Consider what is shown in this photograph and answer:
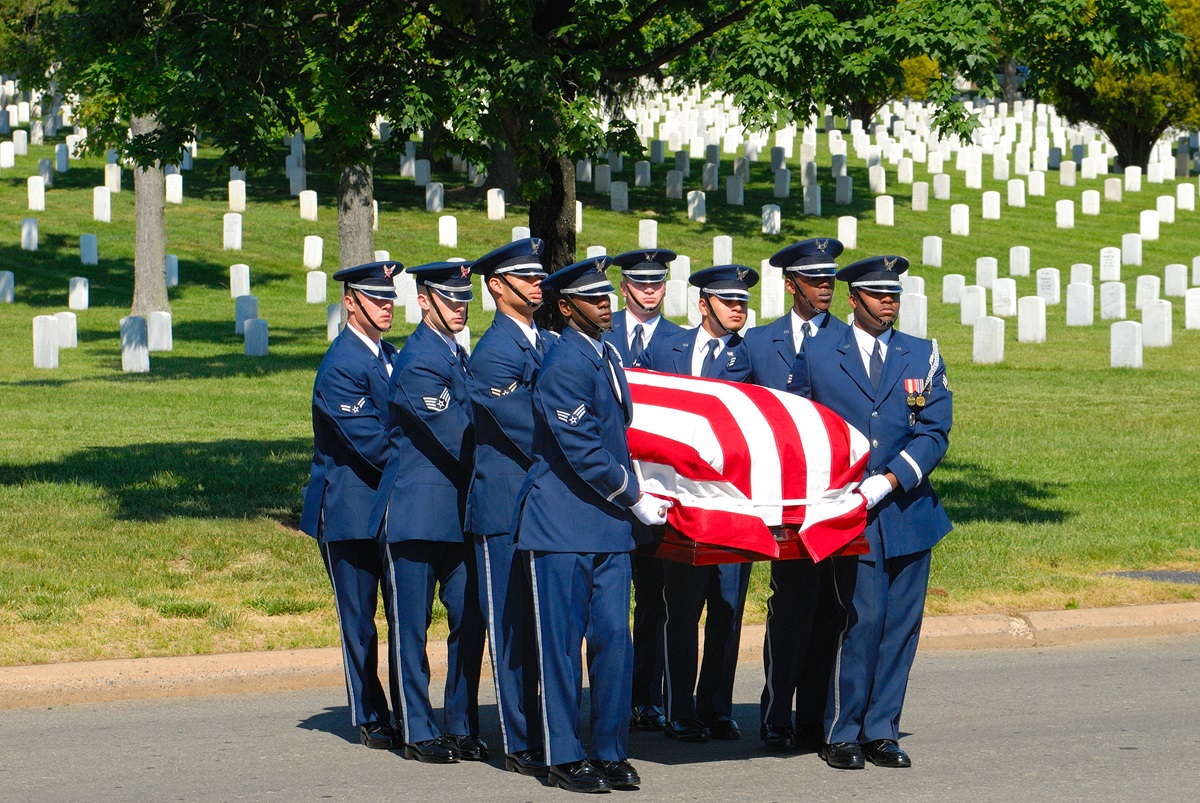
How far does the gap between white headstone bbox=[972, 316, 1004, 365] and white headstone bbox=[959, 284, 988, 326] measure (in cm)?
283

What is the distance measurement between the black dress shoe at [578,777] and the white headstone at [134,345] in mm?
13066

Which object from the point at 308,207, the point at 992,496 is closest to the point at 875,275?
the point at 992,496

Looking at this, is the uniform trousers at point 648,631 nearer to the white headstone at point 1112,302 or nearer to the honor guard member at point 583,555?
the honor guard member at point 583,555

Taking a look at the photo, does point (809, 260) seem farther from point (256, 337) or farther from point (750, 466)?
point (256, 337)

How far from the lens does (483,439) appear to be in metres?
6.10

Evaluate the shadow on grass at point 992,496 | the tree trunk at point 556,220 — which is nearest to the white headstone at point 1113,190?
the shadow on grass at point 992,496

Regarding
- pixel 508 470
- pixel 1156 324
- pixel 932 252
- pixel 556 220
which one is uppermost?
pixel 556 220

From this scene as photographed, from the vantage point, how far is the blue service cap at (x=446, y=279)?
6.14 m

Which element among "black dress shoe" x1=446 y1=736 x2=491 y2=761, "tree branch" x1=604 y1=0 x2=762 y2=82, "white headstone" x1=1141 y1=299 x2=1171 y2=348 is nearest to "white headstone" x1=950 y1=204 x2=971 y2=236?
"white headstone" x1=1141 y1=299 x2=1171 y2=348

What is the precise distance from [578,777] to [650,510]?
3.27ft

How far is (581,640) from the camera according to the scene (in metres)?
5.83

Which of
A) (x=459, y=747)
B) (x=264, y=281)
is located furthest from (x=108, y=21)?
(x=264, y=281)

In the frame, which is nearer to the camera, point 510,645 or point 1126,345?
point 510,645

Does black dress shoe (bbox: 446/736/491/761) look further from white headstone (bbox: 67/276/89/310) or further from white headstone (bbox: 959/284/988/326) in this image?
white headstone (bbox: 67/276/89/310)
